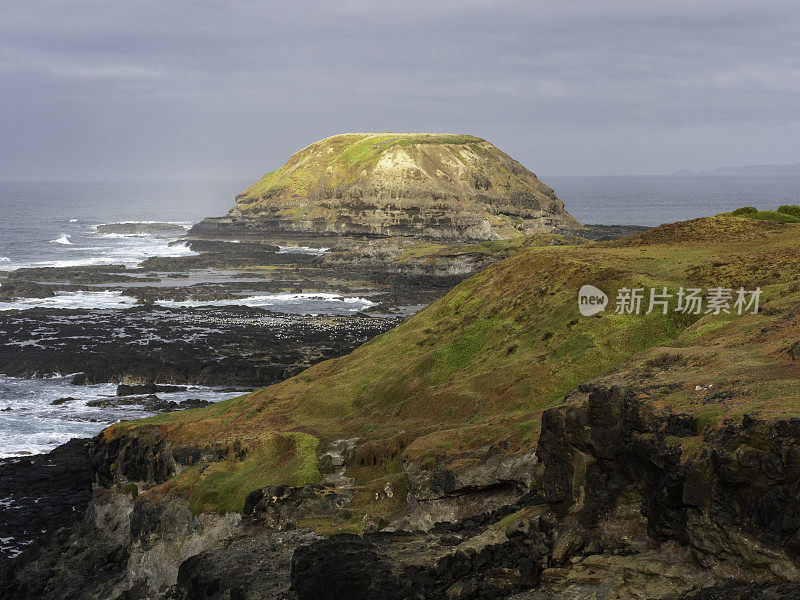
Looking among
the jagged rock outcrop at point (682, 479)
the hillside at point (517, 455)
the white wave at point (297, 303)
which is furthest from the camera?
the white wave at point (297, 303)

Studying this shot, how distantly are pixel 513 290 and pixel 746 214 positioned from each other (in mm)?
19807

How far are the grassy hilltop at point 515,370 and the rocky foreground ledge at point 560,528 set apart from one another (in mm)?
794

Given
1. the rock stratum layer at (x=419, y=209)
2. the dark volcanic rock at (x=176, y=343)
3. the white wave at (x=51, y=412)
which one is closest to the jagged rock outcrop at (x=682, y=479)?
the white wave at (x=51, y=412)

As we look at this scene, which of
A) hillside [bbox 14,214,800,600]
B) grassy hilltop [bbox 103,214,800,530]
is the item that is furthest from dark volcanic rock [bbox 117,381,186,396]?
hillside [bbox 14,214,800,600]

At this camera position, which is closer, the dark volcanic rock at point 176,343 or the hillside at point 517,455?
the hillside at point 517,455

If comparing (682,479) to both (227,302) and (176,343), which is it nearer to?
(176,343)

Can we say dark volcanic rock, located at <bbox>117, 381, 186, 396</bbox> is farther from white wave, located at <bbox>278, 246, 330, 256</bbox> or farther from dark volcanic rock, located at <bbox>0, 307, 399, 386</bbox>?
white wave, located at <bbox>278, 246, 330, 256</bbox>

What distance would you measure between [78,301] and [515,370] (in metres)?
81.6

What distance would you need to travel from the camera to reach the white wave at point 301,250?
16062 cm

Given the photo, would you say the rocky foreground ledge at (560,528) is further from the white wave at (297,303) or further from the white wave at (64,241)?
the white wave at (64,241)

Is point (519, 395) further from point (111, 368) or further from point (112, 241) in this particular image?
point (112, 241)

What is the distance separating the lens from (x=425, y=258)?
126938mm

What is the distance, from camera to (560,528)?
59.5 feet

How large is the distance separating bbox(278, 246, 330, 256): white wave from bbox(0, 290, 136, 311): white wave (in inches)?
2260
